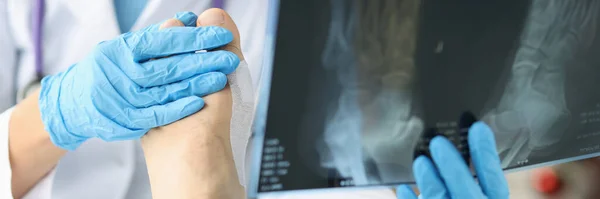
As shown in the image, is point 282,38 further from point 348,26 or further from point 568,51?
point 568,51

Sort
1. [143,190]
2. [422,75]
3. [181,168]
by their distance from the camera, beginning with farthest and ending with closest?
1. [143,190]
2. [422,75]
3. [181,168]

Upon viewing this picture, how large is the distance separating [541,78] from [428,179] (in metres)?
0.27

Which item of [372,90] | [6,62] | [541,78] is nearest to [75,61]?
[6,62]

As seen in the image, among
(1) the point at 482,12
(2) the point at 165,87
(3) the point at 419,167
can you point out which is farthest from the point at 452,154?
(2) the point at 165,87

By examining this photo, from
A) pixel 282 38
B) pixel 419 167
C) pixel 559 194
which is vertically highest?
pixel 282 38

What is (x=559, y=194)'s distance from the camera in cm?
119

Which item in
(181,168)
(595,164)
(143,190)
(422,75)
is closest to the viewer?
(181,168)

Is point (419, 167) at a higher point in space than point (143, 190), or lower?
higher

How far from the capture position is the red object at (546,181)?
3.92 feet

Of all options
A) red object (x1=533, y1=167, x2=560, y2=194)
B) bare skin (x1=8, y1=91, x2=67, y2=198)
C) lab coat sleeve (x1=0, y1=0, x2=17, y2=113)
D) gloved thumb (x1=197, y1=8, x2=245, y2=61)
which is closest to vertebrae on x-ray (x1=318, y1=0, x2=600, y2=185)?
gloved thumb (x1=197, y1=8, x2=245, y2=61)

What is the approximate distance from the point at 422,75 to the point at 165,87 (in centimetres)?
42

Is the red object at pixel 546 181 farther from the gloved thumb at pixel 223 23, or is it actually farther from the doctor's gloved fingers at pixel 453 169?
the gloved thumb at pixel 223 23

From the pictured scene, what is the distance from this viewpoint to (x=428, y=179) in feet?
2.56

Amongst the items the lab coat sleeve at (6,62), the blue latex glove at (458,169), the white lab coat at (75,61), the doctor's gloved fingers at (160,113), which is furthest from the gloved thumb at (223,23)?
the lab coat sleeve at (6,62)
